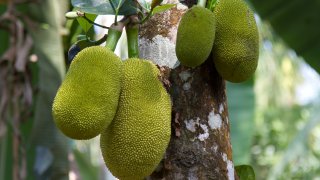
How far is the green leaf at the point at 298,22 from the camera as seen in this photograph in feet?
6.02

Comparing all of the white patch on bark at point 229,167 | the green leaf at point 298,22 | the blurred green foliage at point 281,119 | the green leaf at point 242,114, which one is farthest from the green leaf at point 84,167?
the white patch on bark at point 229,167

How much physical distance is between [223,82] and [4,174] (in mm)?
1312

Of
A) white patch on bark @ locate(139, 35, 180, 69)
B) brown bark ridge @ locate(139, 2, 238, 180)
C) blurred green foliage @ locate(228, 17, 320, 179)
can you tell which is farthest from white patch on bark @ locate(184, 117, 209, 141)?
blurred green foliage @ locate(228, 17, 320, 179)

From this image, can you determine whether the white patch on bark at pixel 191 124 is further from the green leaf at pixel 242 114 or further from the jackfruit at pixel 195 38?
the green leaf at pixel 242 114

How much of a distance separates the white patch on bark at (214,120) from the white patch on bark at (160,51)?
112 millimetres

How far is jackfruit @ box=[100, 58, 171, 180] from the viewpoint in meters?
0.96

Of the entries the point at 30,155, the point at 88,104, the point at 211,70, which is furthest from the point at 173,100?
the point at 30,155

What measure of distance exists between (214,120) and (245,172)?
0.19 meters

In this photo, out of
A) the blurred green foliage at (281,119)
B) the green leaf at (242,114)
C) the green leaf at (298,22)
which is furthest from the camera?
the blurred green foliage at (281,119)

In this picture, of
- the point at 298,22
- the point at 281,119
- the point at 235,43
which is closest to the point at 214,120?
the point at 235,43

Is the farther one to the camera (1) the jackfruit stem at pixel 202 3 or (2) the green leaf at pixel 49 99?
(2) the green leaf at pixel 49 99

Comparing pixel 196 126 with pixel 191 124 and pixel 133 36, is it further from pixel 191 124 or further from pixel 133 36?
pixel 133 36

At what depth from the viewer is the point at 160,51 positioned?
115 cm

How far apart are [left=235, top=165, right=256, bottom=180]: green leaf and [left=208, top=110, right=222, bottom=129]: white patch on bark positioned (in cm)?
17
